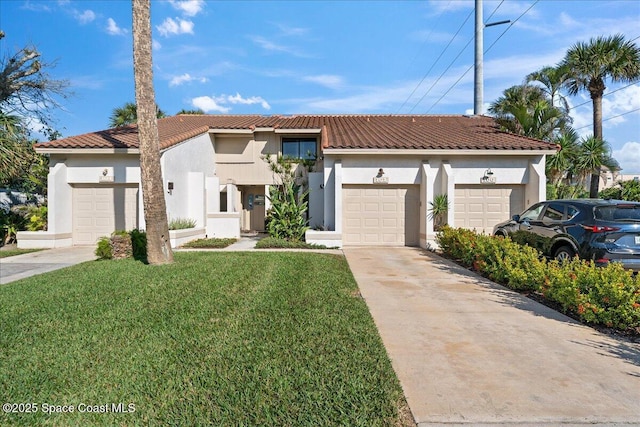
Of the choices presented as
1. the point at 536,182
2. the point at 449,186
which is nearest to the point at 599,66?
the point at 536,182

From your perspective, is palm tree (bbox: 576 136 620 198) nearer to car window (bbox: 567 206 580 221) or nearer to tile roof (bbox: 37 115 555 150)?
tile roof (bbox: 37 115 555 150)

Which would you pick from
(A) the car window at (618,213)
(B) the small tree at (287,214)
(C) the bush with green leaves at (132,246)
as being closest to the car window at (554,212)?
(A) the car window at (618,213)

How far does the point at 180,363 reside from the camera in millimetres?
3572

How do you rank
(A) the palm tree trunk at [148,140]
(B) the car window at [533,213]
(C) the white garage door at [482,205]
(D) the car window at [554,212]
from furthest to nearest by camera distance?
(C) the white garage door at [482,205]
(B) the car window at [533,213]
(A) the palm tree trunk at [148,140]
(D) the car window at [554,212]

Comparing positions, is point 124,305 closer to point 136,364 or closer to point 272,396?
point 136,364

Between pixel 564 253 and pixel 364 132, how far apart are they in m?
10.0

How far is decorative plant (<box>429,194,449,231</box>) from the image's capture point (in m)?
12.5

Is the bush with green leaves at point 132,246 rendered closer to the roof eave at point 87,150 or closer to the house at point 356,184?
the house at point 356,184

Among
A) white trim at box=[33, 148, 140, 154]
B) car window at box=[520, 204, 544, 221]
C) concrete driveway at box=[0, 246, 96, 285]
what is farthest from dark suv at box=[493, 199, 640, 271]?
white trim at box=[33, 148, 140, 154]

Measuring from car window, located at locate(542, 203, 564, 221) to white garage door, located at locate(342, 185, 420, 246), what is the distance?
16.8 feet

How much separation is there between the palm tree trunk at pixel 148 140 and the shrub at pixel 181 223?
149 inches

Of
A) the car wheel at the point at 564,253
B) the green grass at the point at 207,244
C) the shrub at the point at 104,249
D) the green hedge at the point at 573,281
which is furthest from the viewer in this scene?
the green grass at the point at 207,244

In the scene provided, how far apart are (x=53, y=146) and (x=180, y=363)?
42.1 feet

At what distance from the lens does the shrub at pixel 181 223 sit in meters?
12.6
